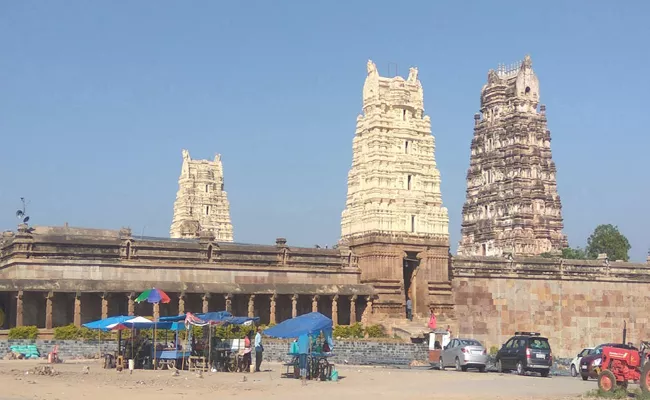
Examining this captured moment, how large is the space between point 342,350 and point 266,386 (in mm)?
16292

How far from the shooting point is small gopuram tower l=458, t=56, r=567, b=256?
101312mm

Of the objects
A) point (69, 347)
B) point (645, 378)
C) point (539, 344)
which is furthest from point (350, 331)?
point (645, 378)

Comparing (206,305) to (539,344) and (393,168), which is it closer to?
(393,168)

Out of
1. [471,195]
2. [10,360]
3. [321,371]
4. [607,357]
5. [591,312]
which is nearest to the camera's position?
[607,357]

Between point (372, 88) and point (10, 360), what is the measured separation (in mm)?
26485

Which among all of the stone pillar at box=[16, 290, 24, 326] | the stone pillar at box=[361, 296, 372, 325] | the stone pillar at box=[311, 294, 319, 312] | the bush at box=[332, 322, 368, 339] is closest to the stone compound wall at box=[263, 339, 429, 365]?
the bush at box=[332, 322, 368, 339]

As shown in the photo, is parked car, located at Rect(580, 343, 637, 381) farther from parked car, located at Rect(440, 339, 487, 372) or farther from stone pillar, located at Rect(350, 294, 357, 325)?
stone pillar, located at Rect(350, 294, 357, 325)

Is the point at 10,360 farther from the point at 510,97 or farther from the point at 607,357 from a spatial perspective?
the point at 510,97

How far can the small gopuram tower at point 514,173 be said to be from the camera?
332ft

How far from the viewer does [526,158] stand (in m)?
101

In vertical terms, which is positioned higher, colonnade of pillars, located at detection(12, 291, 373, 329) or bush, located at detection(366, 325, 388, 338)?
colonnade of pillars, located at detection(12, 291, 373, 329)

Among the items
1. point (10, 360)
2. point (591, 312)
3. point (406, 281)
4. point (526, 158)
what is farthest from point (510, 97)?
point (10, 360)

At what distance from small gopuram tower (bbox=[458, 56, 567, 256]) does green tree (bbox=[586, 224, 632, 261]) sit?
3.28 metres

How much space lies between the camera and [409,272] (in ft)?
184
